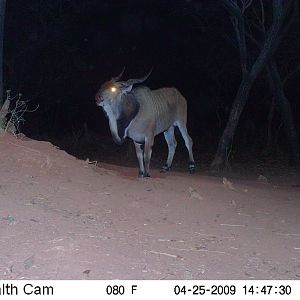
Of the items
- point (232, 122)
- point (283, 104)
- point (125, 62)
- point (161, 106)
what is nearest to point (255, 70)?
point (232, 122)

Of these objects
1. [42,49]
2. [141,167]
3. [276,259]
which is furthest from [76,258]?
[42,49]

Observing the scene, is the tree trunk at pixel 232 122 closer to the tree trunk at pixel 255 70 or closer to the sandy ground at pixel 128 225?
the tree trunk at pixel 255 70

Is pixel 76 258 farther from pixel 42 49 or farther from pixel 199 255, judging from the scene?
pixel 42 49

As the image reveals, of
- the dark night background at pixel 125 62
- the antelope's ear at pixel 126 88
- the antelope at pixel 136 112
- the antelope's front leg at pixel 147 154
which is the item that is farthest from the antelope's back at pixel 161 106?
the dark night background at pixel 125 62

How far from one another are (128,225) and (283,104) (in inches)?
437

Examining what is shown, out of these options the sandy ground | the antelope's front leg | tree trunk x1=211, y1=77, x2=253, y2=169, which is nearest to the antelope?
the antelope's front leg

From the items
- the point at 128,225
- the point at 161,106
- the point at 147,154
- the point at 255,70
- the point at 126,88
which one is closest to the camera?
the point at 128,225

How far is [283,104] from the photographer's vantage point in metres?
16.8

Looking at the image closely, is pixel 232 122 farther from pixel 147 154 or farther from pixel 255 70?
pixel 147 154

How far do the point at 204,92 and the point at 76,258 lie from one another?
2347 cm

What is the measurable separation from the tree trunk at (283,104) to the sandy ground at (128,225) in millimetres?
7223

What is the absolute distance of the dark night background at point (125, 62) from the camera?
68.5ft

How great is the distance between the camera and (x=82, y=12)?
22.8 m

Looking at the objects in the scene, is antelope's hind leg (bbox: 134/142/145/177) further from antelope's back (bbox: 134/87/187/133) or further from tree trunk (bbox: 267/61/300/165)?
tree trunk (bbox: 267/61/300/165)
